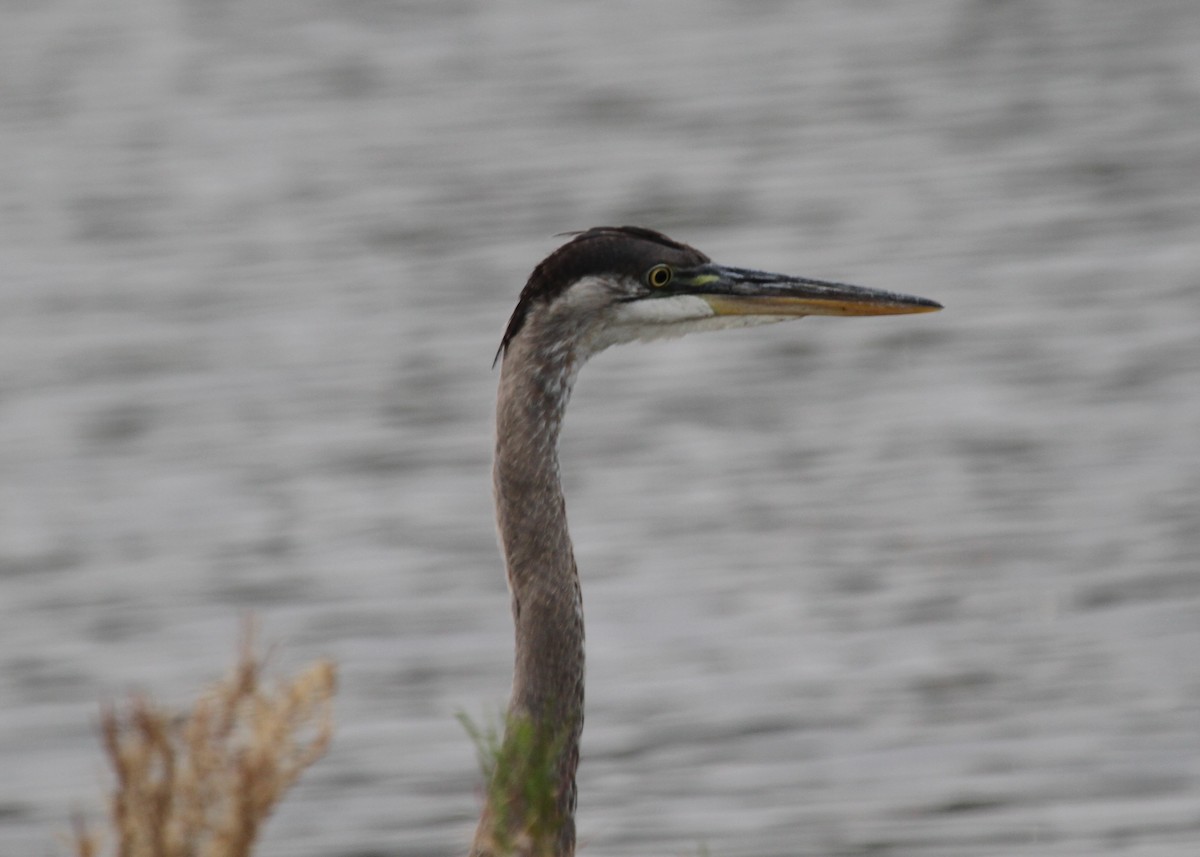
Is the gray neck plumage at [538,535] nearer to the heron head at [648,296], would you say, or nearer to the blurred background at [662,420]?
the heron head at [648,296]

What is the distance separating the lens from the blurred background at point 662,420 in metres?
7.46

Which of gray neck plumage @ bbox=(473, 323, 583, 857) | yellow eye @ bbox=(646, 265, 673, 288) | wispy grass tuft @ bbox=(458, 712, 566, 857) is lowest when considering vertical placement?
wispy grass tuft @ bbox=(458, 712, 566, 857)

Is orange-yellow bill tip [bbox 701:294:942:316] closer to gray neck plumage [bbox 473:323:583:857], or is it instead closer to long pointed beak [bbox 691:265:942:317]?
long pointed beak [bbox 691:265:942:317]

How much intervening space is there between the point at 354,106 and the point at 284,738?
482 inches

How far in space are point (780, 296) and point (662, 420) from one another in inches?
200

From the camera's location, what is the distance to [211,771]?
13.9 feet

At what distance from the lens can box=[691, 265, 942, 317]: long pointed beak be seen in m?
5.21

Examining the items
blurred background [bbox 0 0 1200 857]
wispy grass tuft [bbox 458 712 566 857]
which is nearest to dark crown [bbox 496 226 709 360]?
wispy grass tuft [bbox 458 712 566 857]

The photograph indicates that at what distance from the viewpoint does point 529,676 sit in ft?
15.7

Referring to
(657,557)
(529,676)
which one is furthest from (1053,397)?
(529,676)

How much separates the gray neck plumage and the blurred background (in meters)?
2.17

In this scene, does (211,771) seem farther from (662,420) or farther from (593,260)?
(662,420)

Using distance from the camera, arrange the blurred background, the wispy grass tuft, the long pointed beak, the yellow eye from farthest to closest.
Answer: the blurred background → the long pointed beak → the yellow eye → the wispy grass tuft

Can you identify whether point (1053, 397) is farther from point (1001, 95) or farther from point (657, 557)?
Result: point (1001, 95)
